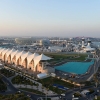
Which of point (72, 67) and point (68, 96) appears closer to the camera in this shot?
point (68, 96)

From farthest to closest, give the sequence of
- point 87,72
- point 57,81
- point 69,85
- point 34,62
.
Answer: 1. point 34,62
2. point 87,72
3. point 57,81
4. point 69,85

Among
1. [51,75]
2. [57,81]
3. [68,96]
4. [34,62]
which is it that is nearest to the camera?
[68,96]

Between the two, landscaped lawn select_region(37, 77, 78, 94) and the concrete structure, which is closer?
landscaped lawn select_region(37, 77, 78, 94)

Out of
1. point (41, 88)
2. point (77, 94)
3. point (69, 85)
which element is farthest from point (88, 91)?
point (41, 88)

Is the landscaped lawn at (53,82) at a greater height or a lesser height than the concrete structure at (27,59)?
lesser

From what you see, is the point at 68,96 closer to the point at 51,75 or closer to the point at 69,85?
the point at 69,85

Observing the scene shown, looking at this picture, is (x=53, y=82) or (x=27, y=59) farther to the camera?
(x=27, y=59)

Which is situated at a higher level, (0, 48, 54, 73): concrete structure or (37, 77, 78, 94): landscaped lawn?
(0, 48, 54, 73): concrete structure

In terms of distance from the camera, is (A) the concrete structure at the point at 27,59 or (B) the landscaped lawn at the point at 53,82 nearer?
(B) the landscaped lawn at the point at 53,82
